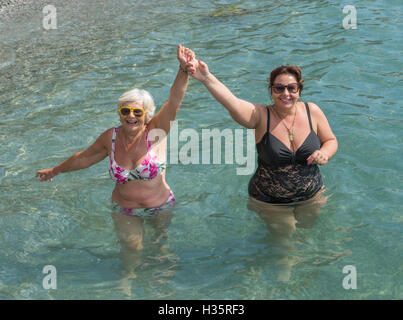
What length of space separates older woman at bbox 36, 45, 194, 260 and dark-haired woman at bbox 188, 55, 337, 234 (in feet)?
2.28

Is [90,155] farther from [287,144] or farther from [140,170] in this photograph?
[287,144]

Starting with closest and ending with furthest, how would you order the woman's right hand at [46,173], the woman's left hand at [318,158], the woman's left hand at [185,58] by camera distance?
the woman's left hand at [185,58] → the woman's left hand at [318,158] → the woman's right hand at [46,173]

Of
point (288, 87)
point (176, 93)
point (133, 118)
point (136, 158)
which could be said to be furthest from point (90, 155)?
point (288, 87)

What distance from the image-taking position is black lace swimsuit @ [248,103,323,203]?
14.9 feet

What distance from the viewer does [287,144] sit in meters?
→ 4.56

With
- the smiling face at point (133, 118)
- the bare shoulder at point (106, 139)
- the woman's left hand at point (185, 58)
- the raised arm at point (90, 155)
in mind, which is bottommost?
the raised arm at point (90, 155)

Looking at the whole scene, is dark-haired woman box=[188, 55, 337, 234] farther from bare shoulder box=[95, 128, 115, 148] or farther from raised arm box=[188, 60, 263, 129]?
bare shoulder box=[95, 128, 115, 148]

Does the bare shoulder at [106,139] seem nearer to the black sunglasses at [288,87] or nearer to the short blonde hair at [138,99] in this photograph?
the short blonde hair at [138,99]

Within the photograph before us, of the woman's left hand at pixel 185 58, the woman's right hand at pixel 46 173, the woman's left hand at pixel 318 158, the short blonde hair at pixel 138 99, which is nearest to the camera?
the woman's left hand at pixel 185 58

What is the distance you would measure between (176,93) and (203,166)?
2.69 metres

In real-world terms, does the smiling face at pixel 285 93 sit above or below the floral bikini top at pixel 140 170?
above

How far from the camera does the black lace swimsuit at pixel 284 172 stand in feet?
14.9

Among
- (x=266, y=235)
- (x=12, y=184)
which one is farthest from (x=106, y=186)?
(x=266, y=235)

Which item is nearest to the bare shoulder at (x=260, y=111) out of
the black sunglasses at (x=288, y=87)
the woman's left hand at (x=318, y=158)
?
the black sunglasses at (x=288, y=87)
